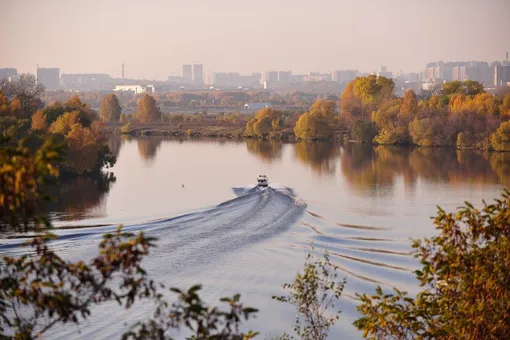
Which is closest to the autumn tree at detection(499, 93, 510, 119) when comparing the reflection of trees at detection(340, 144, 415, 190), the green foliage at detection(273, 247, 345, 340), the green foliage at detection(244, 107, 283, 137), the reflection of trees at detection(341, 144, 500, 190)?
the reflection of trees at detection(341, 144, 500, 190)

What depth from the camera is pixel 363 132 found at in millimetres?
38250

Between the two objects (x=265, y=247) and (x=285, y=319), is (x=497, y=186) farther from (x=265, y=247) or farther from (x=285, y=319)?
(x=285, y=319)

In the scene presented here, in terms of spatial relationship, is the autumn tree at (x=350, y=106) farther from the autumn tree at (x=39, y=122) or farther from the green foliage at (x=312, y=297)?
the green foliage at (x=312, y=297)

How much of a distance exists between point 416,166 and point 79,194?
12.3 m

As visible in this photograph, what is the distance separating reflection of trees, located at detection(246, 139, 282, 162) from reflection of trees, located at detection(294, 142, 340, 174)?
82 centimetres

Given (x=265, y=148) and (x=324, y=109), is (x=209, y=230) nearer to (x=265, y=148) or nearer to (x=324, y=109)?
(x=265, y=148)

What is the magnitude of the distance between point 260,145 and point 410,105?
8659 millimetres

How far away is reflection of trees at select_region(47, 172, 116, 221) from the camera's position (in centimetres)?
1661

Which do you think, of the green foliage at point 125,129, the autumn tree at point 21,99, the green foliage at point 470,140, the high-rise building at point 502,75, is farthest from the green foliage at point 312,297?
the high-rise building at point 502,75

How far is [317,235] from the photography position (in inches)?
574

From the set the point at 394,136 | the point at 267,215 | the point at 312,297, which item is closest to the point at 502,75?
the point at 394,136

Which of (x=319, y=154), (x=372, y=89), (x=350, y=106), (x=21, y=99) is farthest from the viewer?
(x=372, y=89)

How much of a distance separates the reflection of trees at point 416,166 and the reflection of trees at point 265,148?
274cm

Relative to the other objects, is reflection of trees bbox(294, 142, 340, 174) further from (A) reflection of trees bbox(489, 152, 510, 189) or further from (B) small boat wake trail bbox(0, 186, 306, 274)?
(B) small boat wake trail bbox(0, 186, 306, 274)
